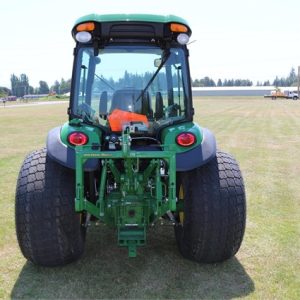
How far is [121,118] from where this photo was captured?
412cm

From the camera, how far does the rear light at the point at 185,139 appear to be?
3.83 m

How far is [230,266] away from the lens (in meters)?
4.08

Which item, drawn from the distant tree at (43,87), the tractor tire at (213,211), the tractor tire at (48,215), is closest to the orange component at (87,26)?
the tractor tire at (48,215)

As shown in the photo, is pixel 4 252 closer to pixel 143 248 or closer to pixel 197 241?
pixel 143 248

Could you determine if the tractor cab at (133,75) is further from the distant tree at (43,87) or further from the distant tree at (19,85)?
the distant tree at (43,87)

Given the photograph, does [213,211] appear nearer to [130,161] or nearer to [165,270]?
[165,270]

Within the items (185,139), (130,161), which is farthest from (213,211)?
(130,161)

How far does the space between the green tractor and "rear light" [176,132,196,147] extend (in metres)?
0.01

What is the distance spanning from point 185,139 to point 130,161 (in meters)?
0.57

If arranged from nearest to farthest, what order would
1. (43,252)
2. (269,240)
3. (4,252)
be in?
1. (43,252)
2. (4,252)
3. (269,240)

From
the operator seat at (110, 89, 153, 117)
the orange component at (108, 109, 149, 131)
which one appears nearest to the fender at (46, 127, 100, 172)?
the orange component at (108, 109, 149, 131)

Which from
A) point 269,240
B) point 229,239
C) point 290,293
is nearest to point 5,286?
point 229,239

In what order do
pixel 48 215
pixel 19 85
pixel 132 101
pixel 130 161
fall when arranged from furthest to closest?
1. pixel 19 85
2. pixel 132 101
3. pixel 48 215
4. pixel 130 161

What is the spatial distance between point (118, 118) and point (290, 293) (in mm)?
2091
